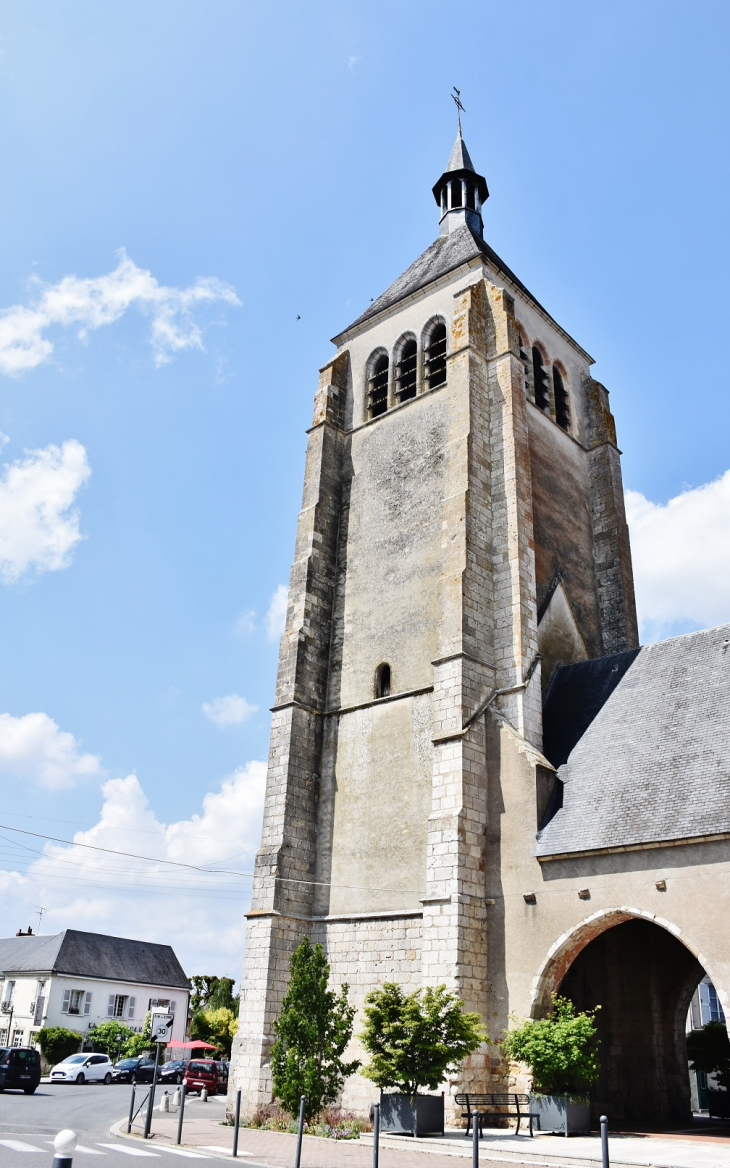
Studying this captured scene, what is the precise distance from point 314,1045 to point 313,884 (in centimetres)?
426

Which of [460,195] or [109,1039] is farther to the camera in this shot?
[109,1039]

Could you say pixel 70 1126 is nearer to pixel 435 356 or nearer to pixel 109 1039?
pixel 435 356

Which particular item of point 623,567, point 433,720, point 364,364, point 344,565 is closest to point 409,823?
point 433,720

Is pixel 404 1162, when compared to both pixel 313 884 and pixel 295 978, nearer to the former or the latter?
pixel 295 978

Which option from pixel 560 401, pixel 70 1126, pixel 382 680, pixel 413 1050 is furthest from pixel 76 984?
pixel 560 401

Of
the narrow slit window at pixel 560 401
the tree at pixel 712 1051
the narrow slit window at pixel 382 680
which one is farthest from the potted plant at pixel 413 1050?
the narrow slit window at pixel 560 401

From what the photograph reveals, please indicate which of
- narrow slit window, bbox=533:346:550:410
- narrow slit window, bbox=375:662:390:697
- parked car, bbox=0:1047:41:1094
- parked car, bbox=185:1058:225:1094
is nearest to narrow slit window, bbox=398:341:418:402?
narrow slit window, bbox=533:346:550:410

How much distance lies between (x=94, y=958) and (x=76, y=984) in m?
2.07

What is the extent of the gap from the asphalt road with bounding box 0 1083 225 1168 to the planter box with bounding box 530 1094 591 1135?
4471mm

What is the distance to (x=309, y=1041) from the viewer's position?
1325cm

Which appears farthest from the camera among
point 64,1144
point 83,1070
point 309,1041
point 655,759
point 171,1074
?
point 83,1070

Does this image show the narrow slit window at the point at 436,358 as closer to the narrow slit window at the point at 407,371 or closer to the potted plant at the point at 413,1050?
the narrow slit window at the point at 407,371

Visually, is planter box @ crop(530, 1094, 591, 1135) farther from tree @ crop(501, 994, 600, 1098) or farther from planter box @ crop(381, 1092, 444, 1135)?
planter box @ crop(381, 1092, 444, 1135)

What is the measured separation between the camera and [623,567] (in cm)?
2067
